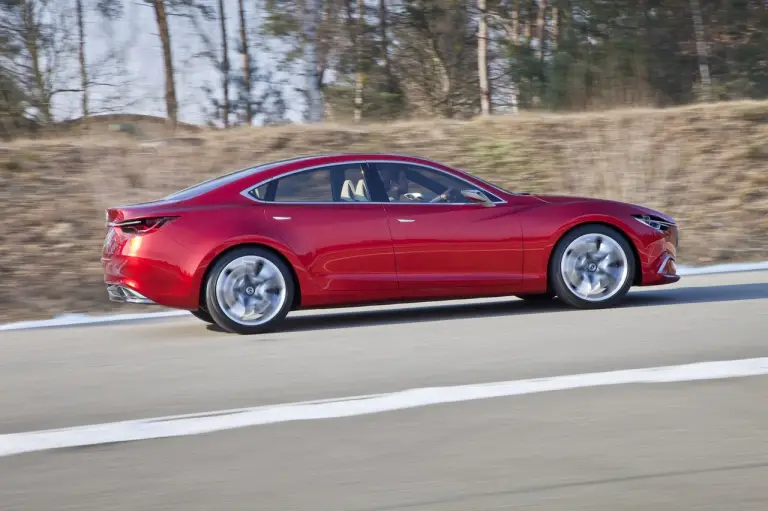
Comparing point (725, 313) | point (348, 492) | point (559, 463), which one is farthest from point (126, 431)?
point (725, 313)

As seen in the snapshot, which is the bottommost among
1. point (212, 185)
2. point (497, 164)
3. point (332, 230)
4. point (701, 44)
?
point (332, 230)

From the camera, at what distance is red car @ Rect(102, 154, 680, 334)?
872 cm

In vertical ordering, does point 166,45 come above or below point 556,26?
below

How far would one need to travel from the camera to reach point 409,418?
18.7ft

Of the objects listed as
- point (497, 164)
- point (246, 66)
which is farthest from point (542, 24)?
point (497, 164)

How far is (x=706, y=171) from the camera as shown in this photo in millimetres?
18484

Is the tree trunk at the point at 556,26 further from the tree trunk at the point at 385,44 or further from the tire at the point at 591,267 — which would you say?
the tire at the point at 591,267

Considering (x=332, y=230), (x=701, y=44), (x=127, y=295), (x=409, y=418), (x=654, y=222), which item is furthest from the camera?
(x=701, y=44)

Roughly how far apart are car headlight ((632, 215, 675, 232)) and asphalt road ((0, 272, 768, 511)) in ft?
2.55

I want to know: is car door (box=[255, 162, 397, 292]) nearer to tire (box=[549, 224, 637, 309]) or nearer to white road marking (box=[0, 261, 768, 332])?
tire (box=[549, 224, 637, 309])

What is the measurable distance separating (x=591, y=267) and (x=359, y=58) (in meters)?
18.4

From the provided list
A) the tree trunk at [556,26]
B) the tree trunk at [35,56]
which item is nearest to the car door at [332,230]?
the tree trunk at [35,56]

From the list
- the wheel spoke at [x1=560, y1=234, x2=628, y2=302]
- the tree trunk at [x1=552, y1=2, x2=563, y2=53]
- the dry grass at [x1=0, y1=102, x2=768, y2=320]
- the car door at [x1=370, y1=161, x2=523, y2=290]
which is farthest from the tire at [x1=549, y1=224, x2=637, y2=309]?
the tree trunk at [x1=552, y1=2, x2=563, y2=53]

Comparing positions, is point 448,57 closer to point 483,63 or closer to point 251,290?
point 483,63
